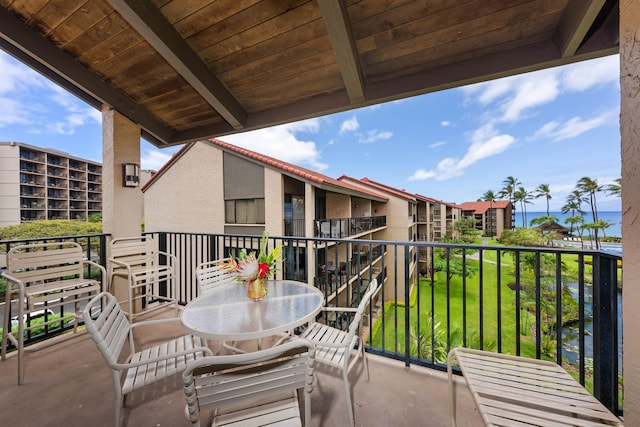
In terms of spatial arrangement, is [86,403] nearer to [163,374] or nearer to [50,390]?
[50,390]

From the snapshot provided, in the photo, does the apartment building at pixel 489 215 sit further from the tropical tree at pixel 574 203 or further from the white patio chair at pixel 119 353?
the white patio chair at pixel 119 353

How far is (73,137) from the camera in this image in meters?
40.8

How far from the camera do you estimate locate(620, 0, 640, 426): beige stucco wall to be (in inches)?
34.6

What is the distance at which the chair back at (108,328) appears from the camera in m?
1.20

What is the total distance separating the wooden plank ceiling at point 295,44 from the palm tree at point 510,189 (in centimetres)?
5160

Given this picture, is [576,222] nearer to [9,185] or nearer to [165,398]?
[165,398]

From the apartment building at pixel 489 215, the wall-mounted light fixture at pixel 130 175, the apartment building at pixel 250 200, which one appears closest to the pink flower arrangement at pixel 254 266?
the wall-mounted light fixture at pixel 130 175

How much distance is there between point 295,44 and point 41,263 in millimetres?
3149

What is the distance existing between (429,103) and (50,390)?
2810 centimetres

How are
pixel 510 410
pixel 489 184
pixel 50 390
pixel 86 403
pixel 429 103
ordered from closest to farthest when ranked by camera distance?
1. pixel 510 410
2. pixel 86 403
3. pixel 50 390
4. pixel 429 103
5. pixel 489 184

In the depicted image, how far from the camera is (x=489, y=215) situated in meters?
39.5

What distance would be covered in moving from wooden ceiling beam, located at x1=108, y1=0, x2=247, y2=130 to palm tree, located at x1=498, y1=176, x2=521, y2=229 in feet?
172

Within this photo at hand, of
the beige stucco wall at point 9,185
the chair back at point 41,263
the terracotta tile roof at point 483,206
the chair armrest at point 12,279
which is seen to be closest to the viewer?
the chair armrest at point 12,279

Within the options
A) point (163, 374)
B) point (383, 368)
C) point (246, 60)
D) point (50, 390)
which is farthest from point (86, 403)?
point (246, 60)
